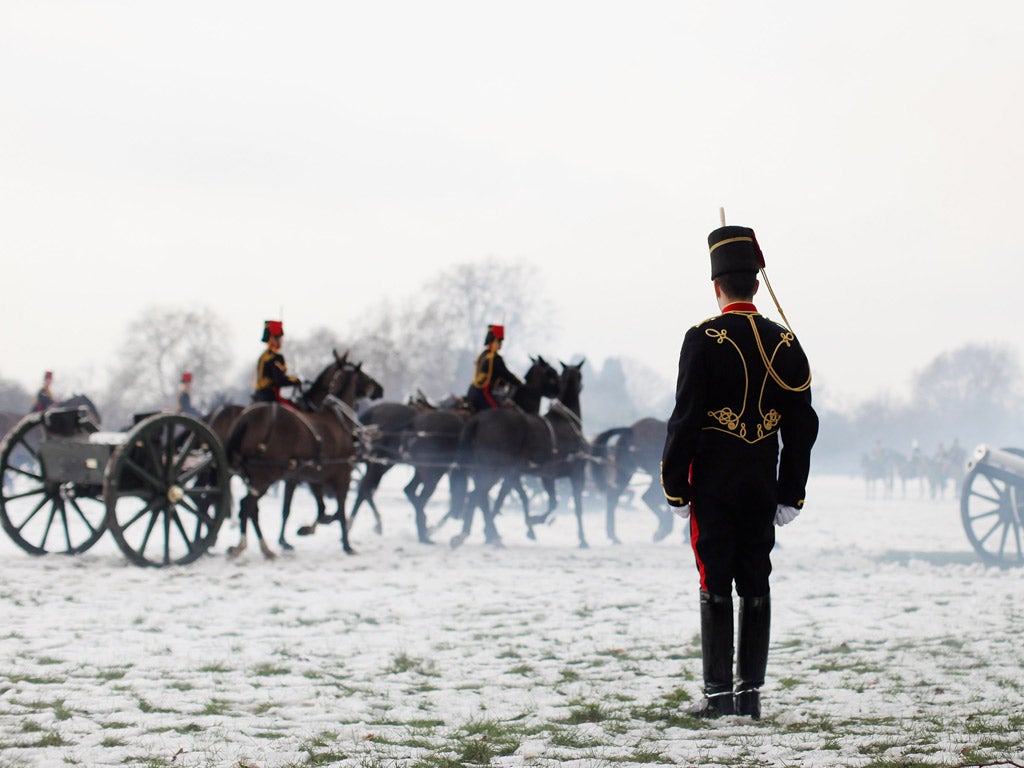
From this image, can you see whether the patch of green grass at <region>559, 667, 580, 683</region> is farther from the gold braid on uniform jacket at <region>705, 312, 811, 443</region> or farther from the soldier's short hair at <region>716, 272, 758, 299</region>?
the soldier's short hair at <region>716, 272, 758, 299</region>

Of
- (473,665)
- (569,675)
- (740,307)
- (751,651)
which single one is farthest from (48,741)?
(740,307)

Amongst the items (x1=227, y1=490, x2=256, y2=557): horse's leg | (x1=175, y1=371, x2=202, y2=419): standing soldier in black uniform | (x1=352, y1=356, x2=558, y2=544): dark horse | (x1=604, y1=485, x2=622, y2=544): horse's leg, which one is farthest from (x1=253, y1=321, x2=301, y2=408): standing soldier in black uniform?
(x1=175, y1=371, x2=202, y2=419): standing soldier in black uniform

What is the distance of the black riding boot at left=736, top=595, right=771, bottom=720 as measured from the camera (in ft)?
15.1

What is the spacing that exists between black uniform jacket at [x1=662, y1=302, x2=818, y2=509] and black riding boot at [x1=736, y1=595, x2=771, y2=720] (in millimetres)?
450

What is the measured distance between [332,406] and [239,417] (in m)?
1.26

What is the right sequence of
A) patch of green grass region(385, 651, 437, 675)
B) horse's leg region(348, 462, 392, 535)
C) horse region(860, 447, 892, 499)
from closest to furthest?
patch of green grass region(385, 651, 437, 675) < horse's leg region(348, 462, 392, 535) < horse region(860, 447, 892, 499)

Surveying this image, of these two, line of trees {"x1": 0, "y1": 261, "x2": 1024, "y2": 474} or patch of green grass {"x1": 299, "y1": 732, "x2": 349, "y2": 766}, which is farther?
line of trees {"x1": 0, "y1": 261, "x2": 1024, "y2": 474}

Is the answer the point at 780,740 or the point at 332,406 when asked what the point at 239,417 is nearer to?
the point at 332,406

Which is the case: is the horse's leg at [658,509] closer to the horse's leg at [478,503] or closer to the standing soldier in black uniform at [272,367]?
the horse's leg at [478,503]

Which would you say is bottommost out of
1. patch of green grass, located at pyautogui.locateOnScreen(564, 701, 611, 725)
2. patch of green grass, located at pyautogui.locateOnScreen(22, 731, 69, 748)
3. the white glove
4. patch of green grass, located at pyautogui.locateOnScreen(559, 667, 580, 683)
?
patch of green grass, located at pyautogui.locateOnScreen(559, 667, 580, 683)

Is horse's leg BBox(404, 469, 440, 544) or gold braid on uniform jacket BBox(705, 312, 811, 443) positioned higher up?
gold braid on uniform jacket BBox(705, 312, 811, 443)

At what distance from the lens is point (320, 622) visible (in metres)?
7.48

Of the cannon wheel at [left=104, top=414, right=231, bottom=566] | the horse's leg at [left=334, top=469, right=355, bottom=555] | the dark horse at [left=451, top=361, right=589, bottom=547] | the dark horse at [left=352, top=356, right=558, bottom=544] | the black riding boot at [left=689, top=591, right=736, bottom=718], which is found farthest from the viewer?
the dark horse at [left=352, top=356, right=558, bottom=544]

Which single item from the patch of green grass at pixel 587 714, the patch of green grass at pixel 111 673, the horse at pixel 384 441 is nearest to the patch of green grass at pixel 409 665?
the patch of green grass at pixel 587 714
